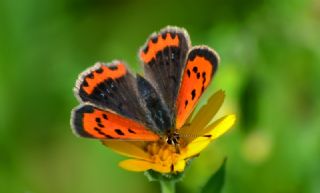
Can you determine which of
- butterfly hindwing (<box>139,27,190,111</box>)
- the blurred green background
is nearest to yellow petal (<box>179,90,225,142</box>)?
butterfly hindwing (<box>139,27,190,111</box>)

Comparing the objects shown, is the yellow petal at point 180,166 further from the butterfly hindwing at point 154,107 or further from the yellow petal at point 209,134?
the butterfly hindwing at point 154,107

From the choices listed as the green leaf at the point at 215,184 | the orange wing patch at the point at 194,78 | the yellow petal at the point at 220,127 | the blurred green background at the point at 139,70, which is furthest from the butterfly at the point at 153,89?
the blurred green background at the point at 139,70

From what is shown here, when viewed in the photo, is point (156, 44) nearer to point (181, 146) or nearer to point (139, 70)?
point (181, 146)

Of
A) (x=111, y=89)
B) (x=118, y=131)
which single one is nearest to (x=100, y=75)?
(x=111, y=89)

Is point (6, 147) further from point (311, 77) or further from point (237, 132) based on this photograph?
point (311, 77)

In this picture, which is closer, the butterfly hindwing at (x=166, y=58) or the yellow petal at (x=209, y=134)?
the yellow petal at (x=209, y=134)

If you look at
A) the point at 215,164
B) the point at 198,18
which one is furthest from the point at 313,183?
the point at 198,18

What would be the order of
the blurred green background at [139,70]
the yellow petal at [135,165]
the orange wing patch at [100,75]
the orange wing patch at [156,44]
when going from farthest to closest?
the blurred green background at [139,70] → the orange wing patch at [156,44] → the orange wing patch at [100,75] → the yellow petal at [135,165]

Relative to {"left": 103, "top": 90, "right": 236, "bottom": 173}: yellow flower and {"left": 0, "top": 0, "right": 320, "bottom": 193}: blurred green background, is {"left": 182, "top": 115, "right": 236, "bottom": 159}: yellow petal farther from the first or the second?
{"left": 0, "top": 0, "right": 320, "bottom": 193}: blurred green background
